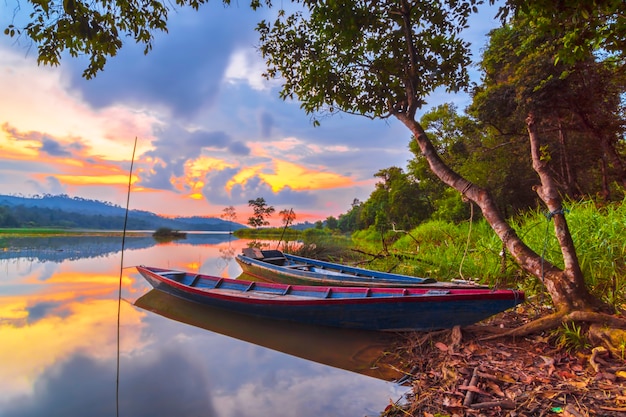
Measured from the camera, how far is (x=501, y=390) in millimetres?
2537

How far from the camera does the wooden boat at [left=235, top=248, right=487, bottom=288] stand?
5326 mm

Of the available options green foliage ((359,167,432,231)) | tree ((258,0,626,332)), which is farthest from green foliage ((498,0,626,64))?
green foliage ((359,167,432,231))

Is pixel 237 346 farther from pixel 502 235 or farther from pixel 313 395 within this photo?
pixel 502 235

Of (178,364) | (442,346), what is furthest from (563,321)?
(178,364)

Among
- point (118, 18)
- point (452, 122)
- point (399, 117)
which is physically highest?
point (452, 122)

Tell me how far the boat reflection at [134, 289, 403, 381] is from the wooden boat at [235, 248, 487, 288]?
3.80 ft

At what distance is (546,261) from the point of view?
11.3 feet

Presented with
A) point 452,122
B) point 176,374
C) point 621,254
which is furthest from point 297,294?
point 452,122

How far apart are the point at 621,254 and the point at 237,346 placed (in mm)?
4766

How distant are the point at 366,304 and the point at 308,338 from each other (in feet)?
3.53

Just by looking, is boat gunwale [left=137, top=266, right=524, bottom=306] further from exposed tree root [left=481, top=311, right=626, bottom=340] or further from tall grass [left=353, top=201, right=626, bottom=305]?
tall grass [left=353, top=201, right=626, bottom=305]

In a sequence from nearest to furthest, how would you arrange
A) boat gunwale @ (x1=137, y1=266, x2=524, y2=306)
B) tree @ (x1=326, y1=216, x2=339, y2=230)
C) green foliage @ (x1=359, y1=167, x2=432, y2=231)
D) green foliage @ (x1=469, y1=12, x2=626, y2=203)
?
boat gunwale @ (x1=137, y1=266, x2=524, y2=306) → green foliage @ (x1=469, y1=12, x2=626, y2=203) → green foliage @ (x1=359, y1=167, x2=432, y2=231) → tree @ (x1=326, y1=216, x2=339, y2=230)

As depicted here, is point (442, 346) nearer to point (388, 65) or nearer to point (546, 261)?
point (546, 261)

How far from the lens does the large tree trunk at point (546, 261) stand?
10.5 feet
